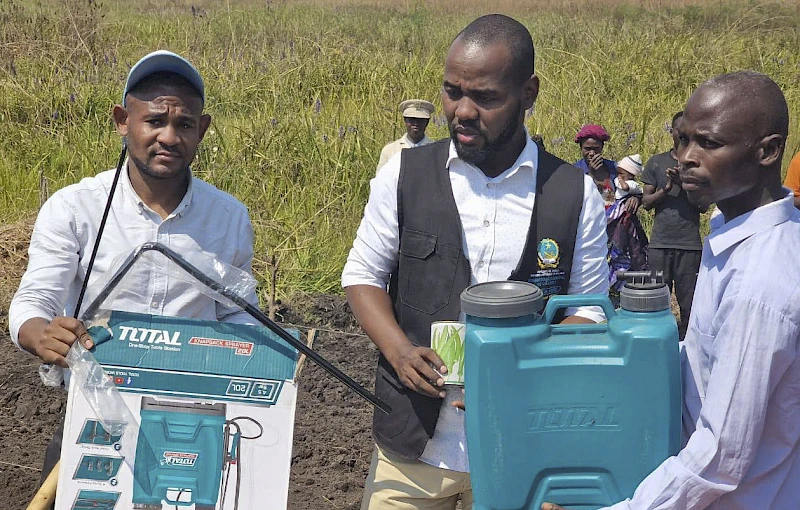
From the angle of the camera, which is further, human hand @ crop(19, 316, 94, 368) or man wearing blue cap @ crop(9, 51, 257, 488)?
man wearing blue cap @ crop(9, 51, 257, 488)

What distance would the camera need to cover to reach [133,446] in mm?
1922

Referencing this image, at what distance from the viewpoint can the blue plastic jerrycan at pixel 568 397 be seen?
175cm

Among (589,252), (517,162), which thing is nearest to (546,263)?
(589,252)

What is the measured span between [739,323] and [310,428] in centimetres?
314

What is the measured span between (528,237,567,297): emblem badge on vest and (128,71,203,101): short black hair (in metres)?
0.94

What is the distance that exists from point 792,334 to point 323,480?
279 centimetres

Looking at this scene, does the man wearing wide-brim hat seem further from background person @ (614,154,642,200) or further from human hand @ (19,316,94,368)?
human hand @ (19,316,94,368)

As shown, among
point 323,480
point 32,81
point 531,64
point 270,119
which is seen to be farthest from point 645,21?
point 531,64

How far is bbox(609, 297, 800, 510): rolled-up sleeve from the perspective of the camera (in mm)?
1604

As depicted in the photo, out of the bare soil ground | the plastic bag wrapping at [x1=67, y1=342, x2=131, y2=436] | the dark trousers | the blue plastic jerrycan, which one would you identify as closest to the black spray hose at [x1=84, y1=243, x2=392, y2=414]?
the plastic bag wrapping at [x1=67, y1=342, x2=131, y2=436]

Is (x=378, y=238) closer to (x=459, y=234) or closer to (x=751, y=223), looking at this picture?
(x=459, y=234)

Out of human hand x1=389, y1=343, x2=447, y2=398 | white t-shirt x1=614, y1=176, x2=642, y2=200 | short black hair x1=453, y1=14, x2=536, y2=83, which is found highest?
short black hair x1=453, y1=14, x2=536, y2=83

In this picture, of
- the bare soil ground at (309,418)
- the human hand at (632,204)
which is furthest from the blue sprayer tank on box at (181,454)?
the human hand at (632,204)

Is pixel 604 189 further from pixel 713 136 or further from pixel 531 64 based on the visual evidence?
pixel 713 136
